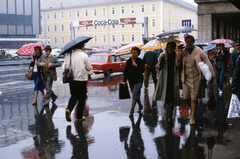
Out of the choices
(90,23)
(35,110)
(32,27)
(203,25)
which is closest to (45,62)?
(35,110)

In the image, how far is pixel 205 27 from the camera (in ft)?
67.9

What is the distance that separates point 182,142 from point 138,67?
8.62ft

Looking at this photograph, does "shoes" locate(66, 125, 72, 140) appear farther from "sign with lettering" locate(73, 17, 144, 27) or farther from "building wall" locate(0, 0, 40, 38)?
"building wall" locate(0, 0, 40, 38)

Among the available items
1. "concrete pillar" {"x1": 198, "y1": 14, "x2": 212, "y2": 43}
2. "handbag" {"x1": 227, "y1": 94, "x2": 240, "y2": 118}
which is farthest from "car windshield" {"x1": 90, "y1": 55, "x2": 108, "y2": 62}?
"handbag" {"x1": 227, "y1": 94, "x2": 240, "y2": 118}

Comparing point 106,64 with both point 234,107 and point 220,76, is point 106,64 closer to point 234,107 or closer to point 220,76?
point 220,76

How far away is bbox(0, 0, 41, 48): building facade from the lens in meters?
64.6

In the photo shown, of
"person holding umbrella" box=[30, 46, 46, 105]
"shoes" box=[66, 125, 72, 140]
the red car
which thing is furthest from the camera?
the red car

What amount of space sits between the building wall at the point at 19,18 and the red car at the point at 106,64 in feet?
166

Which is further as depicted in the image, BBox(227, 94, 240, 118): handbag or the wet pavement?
BBox(227, 94, 240, 118): handbag

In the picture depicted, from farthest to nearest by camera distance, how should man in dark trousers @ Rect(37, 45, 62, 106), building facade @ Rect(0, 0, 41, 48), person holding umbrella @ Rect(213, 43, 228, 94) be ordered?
building facade @ Rect(0, 0, 41, 48) < person holding umbrella @ Rect(213, 43, 228, 94) < man in dark trousers @ Rect(37, 45, 62, 106)

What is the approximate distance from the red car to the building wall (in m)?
50.7

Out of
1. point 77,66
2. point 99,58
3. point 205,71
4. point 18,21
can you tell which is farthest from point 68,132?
point 18,21

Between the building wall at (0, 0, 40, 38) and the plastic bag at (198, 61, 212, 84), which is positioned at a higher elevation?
the building wall at (0, 0, 40, 38)

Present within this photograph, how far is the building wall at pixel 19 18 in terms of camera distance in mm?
65062
